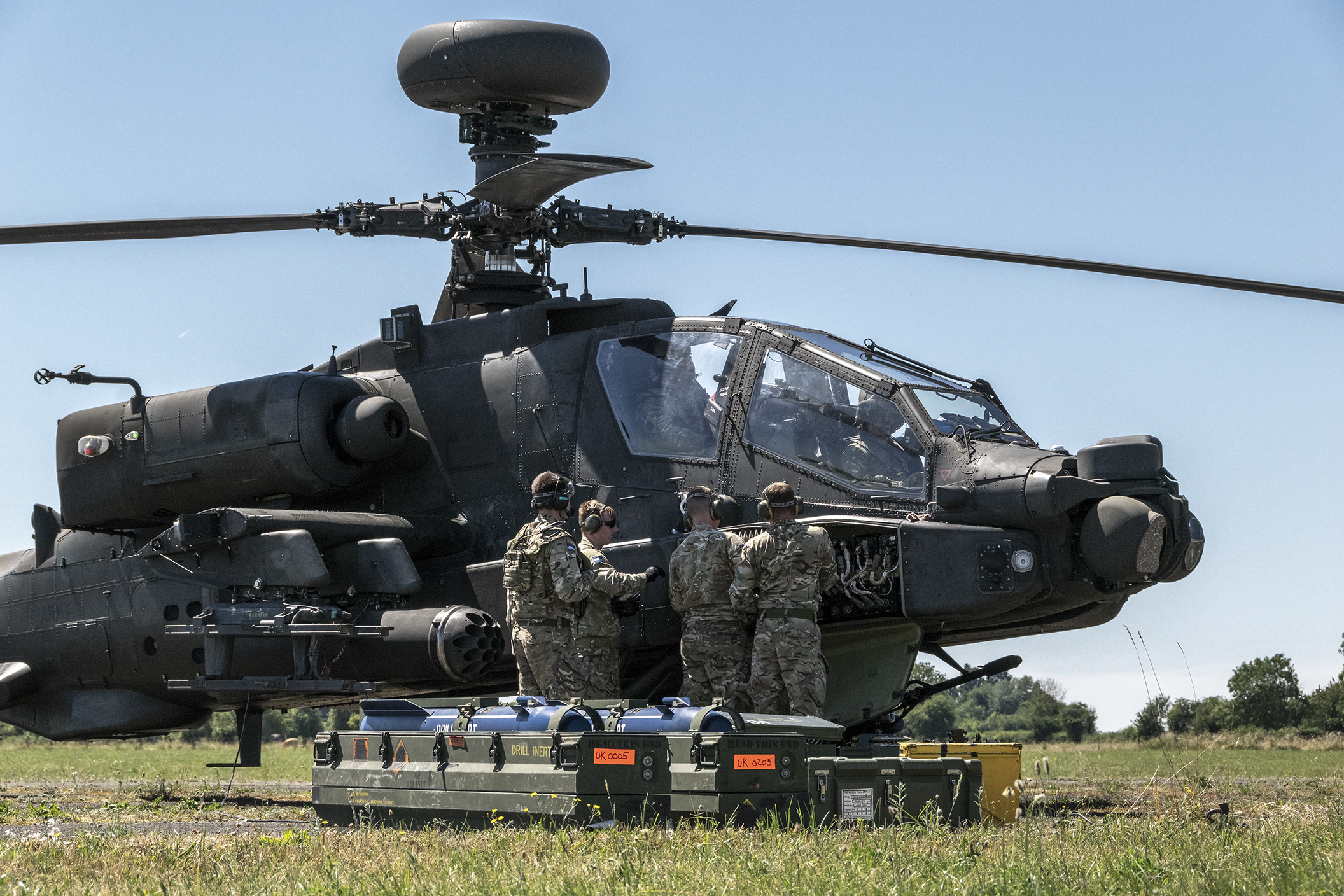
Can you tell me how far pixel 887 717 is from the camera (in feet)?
33.9

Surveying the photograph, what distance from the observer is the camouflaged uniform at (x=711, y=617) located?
9.29 metres

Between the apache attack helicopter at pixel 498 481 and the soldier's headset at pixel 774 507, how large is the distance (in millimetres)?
146

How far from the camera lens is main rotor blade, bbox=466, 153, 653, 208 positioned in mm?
9836

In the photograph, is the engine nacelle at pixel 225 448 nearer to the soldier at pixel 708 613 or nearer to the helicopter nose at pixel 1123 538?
the soldier at pixel 708 613

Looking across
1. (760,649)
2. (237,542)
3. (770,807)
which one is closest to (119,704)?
(237,542)

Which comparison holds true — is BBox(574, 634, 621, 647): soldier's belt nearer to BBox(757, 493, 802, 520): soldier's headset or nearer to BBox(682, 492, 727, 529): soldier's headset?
BBox(682, 492, 727, 529): soldier's headset

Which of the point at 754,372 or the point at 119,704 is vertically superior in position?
the point at 754,372

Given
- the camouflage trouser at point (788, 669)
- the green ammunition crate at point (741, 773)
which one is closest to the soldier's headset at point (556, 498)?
the camouflage trouser at point (788, 669)

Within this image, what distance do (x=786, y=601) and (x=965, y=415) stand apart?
1.84 metres

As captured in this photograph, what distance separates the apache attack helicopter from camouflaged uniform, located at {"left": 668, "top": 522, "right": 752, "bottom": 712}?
1.08 feet

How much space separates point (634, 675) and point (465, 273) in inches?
145

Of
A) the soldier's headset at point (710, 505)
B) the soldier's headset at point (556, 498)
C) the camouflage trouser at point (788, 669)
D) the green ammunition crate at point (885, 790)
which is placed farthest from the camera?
the soldier's headset at point (556, 498)

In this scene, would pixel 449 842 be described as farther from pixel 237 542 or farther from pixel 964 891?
pixel 237 542

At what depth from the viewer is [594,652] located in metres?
9.62
